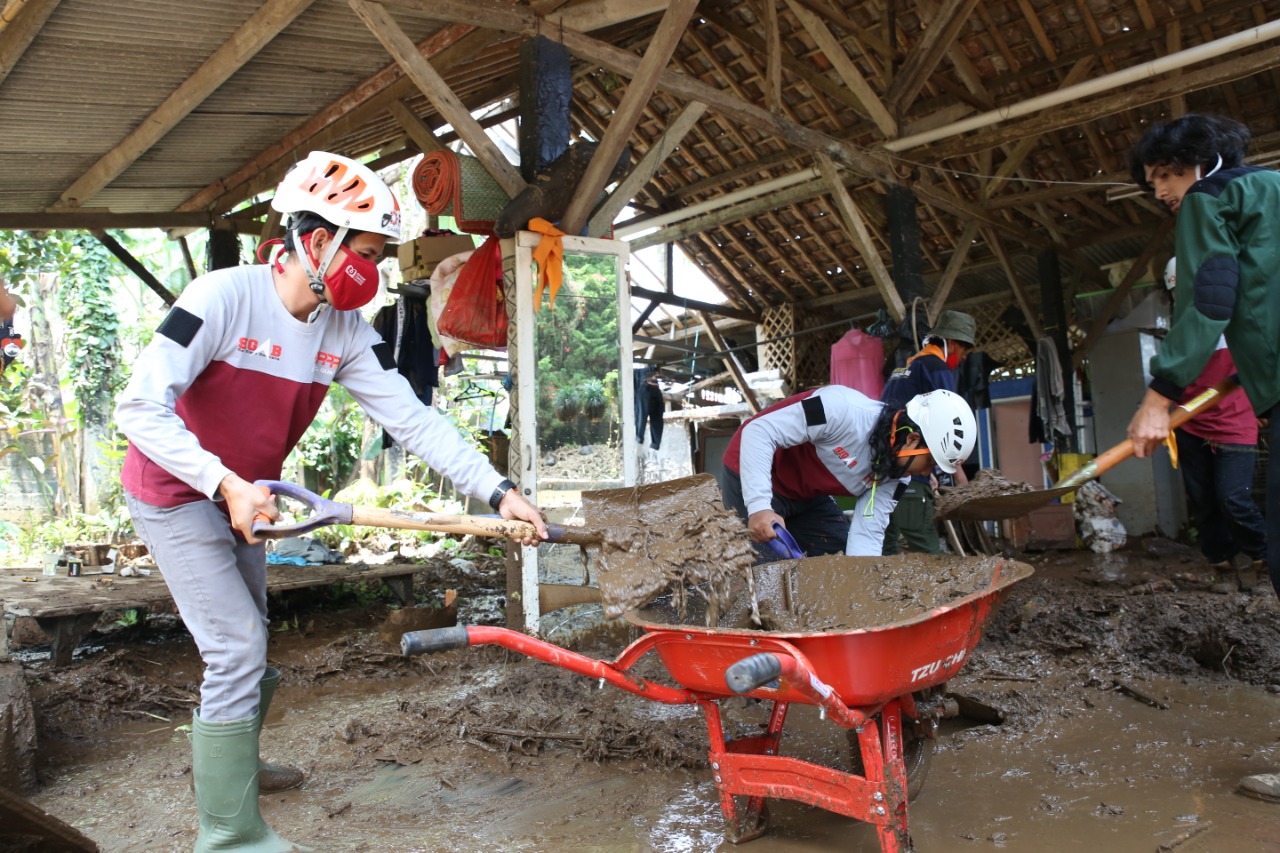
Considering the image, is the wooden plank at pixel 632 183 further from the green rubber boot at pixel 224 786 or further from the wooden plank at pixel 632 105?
the green rubber boot at pixel 224 786

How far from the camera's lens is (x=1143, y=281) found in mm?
9922

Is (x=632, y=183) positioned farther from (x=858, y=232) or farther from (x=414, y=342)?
(x=858, y=232)

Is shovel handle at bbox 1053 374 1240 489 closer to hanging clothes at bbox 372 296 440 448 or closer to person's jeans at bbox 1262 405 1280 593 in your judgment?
person's jeans at bbox 1262 405 1280 593

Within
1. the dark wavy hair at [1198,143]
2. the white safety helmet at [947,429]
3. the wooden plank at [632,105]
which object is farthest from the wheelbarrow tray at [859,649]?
the wooden plank at [632,105]

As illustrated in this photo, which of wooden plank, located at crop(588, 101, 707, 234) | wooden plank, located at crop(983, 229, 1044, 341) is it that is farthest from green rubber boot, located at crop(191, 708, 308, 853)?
wooden plank, located at crop(983, 229, 1044, 341)

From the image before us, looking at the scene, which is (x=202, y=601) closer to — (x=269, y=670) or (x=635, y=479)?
(x=269, y=670)

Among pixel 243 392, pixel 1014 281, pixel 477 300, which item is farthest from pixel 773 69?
pixel 243 392

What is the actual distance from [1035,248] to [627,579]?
877cm

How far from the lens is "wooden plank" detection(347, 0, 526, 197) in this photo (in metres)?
4.44

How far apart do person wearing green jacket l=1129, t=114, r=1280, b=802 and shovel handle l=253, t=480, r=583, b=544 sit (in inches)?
77.2

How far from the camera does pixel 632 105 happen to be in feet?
15.9

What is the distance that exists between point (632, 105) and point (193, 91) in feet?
8.87

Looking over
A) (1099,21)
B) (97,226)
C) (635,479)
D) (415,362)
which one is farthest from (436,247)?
(1099,21)

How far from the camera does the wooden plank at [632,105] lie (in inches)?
184
